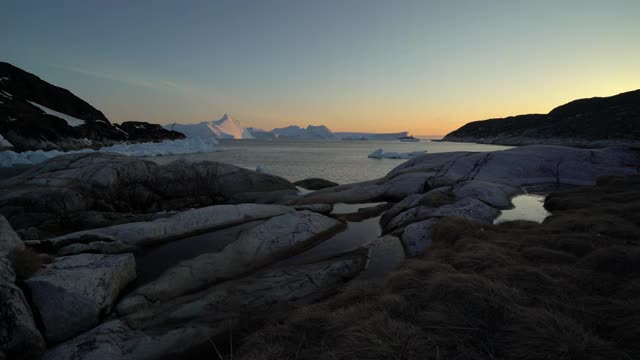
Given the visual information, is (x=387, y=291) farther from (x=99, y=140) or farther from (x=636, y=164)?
(x=99, y=140)

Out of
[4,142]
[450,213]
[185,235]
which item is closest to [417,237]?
[450,213]

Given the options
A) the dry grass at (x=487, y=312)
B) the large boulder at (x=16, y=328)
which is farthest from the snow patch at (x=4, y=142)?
the dry grass at (x=487, y=312)

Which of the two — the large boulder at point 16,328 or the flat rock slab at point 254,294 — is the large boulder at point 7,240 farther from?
the flat rock slab at point 254,294

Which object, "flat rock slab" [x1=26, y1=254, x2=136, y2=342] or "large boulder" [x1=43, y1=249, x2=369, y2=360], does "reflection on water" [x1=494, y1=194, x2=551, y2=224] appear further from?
"flat rock slab" [x1=26, y1=254, x2=136, y2=342]

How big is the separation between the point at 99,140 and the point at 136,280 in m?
92.4

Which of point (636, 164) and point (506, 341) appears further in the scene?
point (636, 164)

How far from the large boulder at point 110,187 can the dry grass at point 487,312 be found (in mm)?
12561

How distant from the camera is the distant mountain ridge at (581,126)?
283 ft

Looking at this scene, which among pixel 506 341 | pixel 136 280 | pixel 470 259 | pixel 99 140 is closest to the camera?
Result: pixel 506 341

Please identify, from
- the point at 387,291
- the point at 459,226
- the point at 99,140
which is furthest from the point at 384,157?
the point at 99,140

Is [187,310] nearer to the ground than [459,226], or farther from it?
nearer to the ground

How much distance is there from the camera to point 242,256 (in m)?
9.10

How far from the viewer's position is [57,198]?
45.2ft

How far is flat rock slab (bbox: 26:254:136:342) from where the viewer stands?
5.96m
